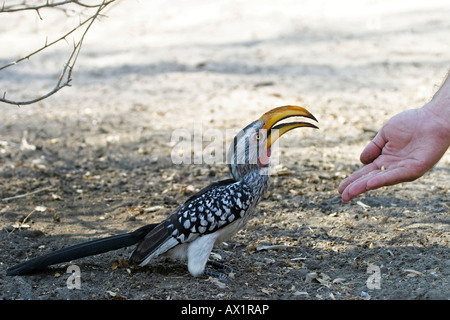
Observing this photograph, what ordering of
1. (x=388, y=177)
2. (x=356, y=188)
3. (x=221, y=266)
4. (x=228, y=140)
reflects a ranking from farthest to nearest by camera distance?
1. (x=228, y=140)
2. (x=221, y=266)
3. (x=356, y=188)
4. (x=388, y=177)

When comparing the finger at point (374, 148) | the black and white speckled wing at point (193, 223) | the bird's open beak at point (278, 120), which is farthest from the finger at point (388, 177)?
the black and white speckled wing at point (193, 223)

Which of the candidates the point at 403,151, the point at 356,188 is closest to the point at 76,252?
the point at 356,188

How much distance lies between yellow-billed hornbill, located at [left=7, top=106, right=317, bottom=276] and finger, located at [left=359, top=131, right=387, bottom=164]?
2.05ft

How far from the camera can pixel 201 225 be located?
4.48m

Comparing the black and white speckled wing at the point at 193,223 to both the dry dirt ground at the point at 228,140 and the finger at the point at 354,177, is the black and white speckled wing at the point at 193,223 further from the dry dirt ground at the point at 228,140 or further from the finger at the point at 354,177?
the finger at the point at 354,177

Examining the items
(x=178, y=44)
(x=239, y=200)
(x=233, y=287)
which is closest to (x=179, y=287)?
(x=233, y=287)

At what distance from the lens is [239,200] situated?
178 inches

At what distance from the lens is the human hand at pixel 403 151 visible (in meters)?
4.47

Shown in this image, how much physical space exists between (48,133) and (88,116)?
2.75ft

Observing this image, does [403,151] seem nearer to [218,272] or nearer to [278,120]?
[278,120]

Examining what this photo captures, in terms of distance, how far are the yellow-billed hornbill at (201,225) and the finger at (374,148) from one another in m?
0.63

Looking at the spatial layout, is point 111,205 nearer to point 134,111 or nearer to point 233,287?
point 233,287

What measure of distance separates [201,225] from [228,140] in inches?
121
